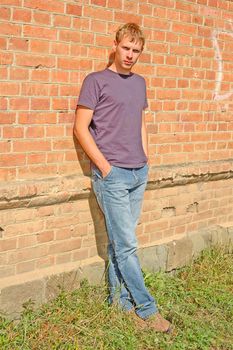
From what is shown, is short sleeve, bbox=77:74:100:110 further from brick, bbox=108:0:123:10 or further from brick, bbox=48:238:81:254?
brick, bbox=48:238:81:254

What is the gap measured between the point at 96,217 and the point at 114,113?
3.05ft

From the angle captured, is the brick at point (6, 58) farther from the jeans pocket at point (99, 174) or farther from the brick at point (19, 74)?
the jeans pocket at point (99, 174)

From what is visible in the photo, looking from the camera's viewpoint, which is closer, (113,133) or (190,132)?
(113,133)

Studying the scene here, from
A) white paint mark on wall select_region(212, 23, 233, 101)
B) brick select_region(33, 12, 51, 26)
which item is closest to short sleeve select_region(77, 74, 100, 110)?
brick select_region(33, 12, 51, 26)

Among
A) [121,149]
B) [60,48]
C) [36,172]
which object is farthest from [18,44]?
Answer: [121,149]

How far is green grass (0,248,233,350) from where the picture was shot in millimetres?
3502

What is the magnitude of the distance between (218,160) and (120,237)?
187 cm

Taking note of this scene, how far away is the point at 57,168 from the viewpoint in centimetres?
384

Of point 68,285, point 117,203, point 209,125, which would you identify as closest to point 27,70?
point 117,203

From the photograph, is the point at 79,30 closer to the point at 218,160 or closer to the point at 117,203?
the point at 117,203

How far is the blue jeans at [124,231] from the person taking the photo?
3707 mm

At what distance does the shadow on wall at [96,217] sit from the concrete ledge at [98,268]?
11cm

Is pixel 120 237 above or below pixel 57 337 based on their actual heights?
above

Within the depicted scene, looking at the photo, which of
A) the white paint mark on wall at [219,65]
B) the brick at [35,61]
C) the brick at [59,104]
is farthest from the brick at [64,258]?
the white paint mark on wall at [219,65]
